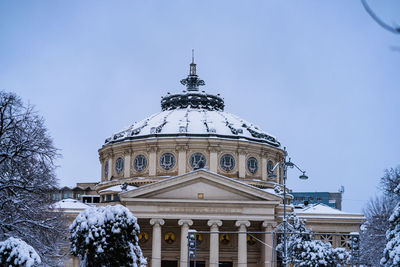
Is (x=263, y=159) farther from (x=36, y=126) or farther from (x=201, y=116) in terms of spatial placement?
(x=36, y=126)

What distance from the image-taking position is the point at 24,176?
37469mm

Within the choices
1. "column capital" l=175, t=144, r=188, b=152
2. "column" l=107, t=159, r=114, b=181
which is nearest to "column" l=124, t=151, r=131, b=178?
"column" l=107, t=159, r=114, b=181

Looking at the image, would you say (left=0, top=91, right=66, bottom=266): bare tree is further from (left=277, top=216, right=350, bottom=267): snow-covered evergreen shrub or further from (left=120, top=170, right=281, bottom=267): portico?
(left=120, top=170, right=281, bottom=267): portico

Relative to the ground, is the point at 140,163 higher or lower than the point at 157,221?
higher

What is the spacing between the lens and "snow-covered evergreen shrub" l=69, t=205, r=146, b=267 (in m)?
33.6

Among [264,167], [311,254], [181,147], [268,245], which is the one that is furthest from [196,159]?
[311,254]

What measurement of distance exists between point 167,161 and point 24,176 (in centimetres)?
3918

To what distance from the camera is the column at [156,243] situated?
211 ft

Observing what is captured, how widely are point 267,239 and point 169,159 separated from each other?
15743mm

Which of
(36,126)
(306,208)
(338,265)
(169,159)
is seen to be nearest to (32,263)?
(36,126)

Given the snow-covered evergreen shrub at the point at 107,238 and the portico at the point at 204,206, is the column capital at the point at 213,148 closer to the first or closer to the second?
the portico at the point at 204,206

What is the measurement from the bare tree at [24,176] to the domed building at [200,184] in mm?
24109

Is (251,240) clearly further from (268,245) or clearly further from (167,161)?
(167,161)

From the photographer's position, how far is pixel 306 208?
77.9 metres
